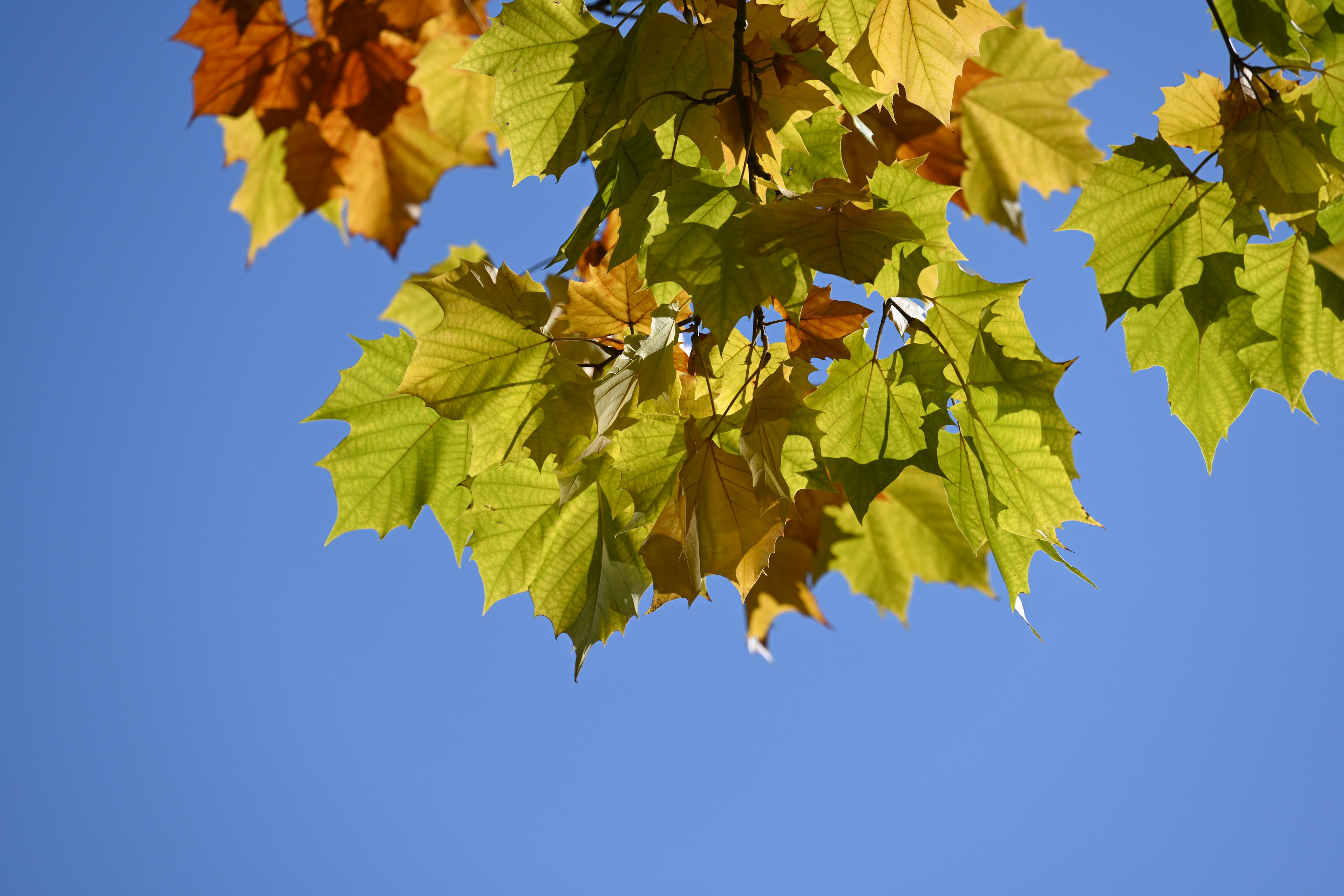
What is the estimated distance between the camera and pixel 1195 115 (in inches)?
37.2

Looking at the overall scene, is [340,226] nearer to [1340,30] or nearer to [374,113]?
[374,113]

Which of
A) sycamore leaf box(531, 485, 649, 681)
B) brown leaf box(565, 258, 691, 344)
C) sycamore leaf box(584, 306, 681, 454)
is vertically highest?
brown leaf box(565, 258, 691, 344)

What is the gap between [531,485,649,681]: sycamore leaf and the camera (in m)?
0.88

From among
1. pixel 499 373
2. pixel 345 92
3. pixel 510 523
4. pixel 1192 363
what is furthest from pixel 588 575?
pixel 345 92

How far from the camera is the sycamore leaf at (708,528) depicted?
30.8 inches

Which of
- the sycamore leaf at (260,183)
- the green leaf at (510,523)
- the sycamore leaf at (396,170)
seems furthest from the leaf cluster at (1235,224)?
the sycamore leaf at (260,183)

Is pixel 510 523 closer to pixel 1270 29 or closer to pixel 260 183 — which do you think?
pixel 1270 29

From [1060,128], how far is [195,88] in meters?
1.75

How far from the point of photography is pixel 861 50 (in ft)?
2.80

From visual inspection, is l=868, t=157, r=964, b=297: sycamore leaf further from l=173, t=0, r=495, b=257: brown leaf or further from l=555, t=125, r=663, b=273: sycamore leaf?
l=173, t=0, r=495, b=257: brown leaf

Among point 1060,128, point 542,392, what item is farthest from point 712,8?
point 1060,128

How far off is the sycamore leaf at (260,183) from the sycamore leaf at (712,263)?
1.61 meters

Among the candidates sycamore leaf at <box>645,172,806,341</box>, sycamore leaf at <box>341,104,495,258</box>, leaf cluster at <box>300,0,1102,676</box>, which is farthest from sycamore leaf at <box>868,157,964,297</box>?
sycamore leaf at <box>341,104,495,258</box>

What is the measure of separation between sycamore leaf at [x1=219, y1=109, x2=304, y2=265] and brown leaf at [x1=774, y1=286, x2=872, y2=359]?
162 cm
